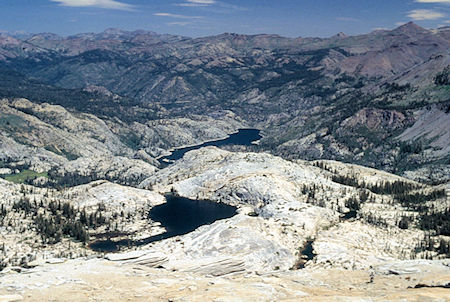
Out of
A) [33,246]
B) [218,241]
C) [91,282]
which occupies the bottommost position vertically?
[33,246]

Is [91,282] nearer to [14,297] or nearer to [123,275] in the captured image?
[123,275]

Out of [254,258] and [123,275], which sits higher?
[123,275]

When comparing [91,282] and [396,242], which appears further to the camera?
[396,242]

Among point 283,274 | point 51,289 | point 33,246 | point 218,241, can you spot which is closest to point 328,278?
point 283,274

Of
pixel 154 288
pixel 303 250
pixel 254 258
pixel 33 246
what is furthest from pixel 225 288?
pixel 33 246

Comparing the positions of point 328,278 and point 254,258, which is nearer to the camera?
point 328,278

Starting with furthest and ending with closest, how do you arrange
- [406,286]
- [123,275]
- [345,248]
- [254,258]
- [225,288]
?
1. [345,248]
2. [254,258]
3. [123,275]
4. [406,286]
5. [225,288]

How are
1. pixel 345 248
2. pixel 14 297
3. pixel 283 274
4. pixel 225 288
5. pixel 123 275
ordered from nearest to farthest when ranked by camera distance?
pixel 14 297
pixel 225 288
pixel 123 275
pixel 283 274
pixel 345 248

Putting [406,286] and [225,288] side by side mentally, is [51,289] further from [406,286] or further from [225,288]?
[406,286]

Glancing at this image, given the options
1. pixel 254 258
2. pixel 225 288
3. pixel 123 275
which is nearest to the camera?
pixel 225 288
